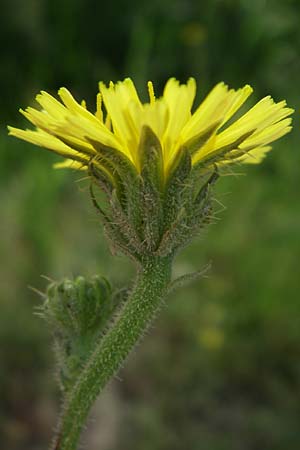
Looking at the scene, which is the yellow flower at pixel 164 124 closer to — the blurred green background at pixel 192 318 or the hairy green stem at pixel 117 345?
the hairy green stem at pixel 117 345

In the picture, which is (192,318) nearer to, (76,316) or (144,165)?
(76,316)

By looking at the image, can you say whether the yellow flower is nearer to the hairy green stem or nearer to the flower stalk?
the flower stalk

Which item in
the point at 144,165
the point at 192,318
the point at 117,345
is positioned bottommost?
the point at 117,345

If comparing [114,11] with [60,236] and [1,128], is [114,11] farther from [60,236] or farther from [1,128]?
[60,236]

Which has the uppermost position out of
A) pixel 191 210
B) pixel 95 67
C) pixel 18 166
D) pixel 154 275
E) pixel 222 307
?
pixel 95 67

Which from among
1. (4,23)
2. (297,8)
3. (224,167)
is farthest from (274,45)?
(224,167)

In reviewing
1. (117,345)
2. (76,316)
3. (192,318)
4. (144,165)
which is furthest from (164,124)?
(192,318)
